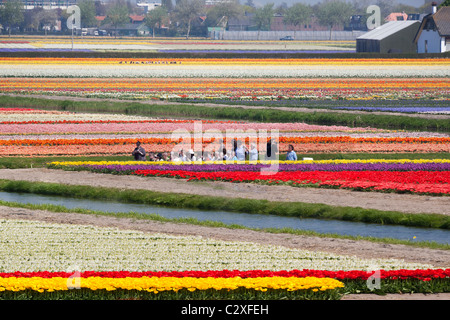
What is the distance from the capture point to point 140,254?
71.0 feet

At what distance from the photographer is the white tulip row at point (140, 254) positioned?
20359mm

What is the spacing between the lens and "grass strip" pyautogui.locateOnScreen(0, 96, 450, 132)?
5281cm

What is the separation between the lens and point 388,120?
53062 millimetres

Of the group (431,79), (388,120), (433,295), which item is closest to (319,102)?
(388,120)

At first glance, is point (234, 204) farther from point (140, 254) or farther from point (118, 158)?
point (118, 158)

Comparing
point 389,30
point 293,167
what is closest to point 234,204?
point 293,167

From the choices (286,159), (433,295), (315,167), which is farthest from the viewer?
(286,159)

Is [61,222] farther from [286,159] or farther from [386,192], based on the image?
[286,159]

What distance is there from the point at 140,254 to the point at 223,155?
1694 cm

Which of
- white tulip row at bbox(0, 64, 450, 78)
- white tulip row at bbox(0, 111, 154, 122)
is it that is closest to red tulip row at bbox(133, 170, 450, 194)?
white tulip row at bbox(0, 111, 154, 122)

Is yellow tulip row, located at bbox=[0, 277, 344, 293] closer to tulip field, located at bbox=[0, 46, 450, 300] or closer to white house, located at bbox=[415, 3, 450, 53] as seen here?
tulip field, located at bbox=[0, 46, 450, 300]
